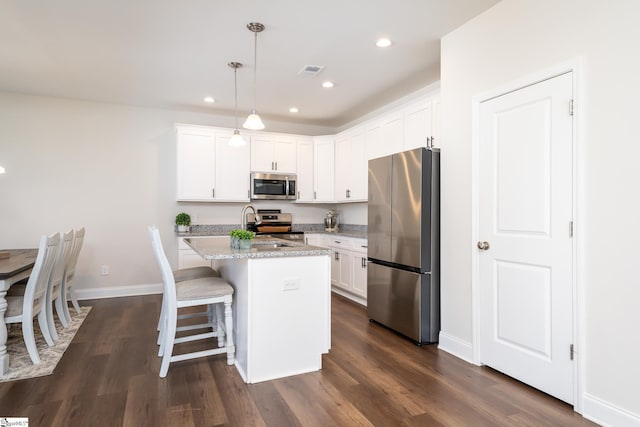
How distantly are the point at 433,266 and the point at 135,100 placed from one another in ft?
14.1

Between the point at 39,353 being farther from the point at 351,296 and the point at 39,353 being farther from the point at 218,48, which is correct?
the point at 351,296

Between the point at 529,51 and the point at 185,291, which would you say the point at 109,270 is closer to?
the point at 185,291

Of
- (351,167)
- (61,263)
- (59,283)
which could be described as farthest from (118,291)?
(351,167)

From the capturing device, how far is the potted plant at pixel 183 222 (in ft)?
16.8

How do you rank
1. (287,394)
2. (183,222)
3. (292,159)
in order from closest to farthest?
(287,394)
(183,222)
(292,159)

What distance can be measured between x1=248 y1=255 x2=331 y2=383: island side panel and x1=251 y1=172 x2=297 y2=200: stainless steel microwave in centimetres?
295

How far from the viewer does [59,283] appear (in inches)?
145

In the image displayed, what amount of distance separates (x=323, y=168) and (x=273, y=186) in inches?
32.5

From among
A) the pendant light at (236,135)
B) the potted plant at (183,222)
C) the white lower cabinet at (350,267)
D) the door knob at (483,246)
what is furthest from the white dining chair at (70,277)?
the door knob at (483,246)

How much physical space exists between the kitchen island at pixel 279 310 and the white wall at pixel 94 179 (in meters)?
3.01

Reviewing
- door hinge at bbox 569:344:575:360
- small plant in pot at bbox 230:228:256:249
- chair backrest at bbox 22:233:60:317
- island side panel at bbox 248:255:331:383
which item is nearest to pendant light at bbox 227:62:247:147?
small plant in pot at bbox 230:228:256:249

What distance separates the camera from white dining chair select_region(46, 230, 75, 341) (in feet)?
10.7

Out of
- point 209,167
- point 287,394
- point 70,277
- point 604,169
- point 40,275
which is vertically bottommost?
point 287,394

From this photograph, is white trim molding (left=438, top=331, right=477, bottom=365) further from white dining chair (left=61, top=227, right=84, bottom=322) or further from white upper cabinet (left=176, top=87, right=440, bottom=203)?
white dining chair (left=61, top=227, right=84, bottom=322)
